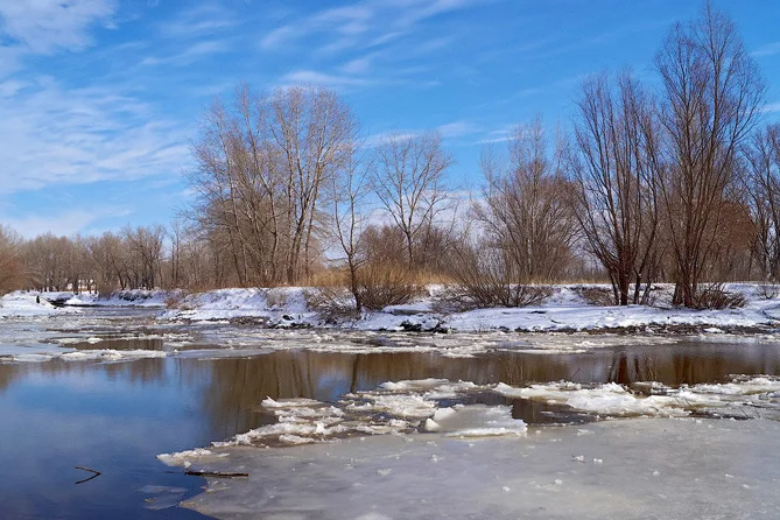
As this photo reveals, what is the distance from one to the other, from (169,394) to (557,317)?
1470 cm

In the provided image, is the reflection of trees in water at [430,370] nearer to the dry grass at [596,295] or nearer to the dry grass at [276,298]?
the dry grass at [596,295]

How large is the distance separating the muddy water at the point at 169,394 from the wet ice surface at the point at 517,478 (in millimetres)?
733

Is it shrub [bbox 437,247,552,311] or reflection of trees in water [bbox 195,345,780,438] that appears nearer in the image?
reflection of trees in water [bbox 195,345,780,438]

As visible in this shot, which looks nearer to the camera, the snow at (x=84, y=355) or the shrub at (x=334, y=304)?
the snow at (x=84, y=355)

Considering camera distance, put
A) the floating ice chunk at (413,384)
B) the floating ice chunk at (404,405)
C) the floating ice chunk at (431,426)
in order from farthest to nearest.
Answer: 1. the floating ice chunk at (413,384)
2. the floating ice chunk at (404,405)
3. the floating ice chunk at (431,426)

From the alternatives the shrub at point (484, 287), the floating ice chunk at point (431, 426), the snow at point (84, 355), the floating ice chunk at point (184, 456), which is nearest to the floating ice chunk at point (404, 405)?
the floating ice chunk at point (431, 426)

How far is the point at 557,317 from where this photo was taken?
2056 cm

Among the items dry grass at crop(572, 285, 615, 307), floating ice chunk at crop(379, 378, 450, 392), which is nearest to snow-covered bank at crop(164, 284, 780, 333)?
dry grass at crop(572, 285, 615, 307)

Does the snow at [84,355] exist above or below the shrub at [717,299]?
below

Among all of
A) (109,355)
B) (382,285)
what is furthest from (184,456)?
(382,285)

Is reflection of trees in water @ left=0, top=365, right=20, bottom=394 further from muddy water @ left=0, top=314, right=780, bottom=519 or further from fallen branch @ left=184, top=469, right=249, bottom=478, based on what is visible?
fallen branch @ left=184, top=469, right=249, bottom=478

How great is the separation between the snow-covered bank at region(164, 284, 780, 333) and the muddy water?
13.1ft

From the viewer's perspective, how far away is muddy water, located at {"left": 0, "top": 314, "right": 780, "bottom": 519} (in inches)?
189

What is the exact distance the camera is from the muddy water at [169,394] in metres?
4.80
